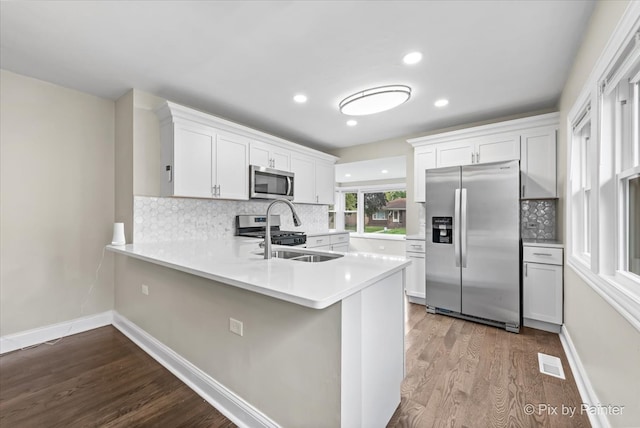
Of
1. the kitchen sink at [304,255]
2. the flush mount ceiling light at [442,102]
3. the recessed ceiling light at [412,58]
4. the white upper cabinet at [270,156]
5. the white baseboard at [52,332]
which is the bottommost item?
the white baseboard at [52,332]

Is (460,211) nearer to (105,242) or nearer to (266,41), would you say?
(266,41)

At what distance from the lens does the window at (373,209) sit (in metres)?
6.88

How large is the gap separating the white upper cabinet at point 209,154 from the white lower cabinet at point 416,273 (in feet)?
6.98

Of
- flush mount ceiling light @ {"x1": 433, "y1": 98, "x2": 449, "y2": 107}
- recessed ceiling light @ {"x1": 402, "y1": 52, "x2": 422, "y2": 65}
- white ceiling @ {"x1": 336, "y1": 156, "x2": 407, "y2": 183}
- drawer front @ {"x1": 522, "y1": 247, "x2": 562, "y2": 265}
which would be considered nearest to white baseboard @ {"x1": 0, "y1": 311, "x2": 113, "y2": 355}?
recessed ceiling light @ {"x1": 402, "y1": 52, "x2": 422, "y2": 65}

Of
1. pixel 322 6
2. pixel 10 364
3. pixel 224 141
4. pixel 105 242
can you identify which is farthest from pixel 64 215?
pixel 322 6

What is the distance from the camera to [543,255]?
9.37 ft

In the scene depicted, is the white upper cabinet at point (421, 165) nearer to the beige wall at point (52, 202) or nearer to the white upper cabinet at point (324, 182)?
the white upper cabinet at point (324, 182)

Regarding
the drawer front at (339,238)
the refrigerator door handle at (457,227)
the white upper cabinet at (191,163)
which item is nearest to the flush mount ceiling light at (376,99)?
the refrigerator door handle at (457,227)

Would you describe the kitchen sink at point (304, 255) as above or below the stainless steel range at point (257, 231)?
below

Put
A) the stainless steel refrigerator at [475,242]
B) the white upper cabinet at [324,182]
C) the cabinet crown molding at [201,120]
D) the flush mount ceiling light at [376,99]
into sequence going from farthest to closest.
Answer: the white upper cabinet at [324,182], the stainless steel refrigerator at [475,242], the cabinet crown molding at [201,120], the flush mount ceiling light at [376,99]

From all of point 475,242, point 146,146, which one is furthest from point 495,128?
point 146,146

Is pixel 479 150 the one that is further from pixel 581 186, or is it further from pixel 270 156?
pixel 270 156

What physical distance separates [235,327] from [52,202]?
2487 millimetres

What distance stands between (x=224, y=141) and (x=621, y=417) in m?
3.68
